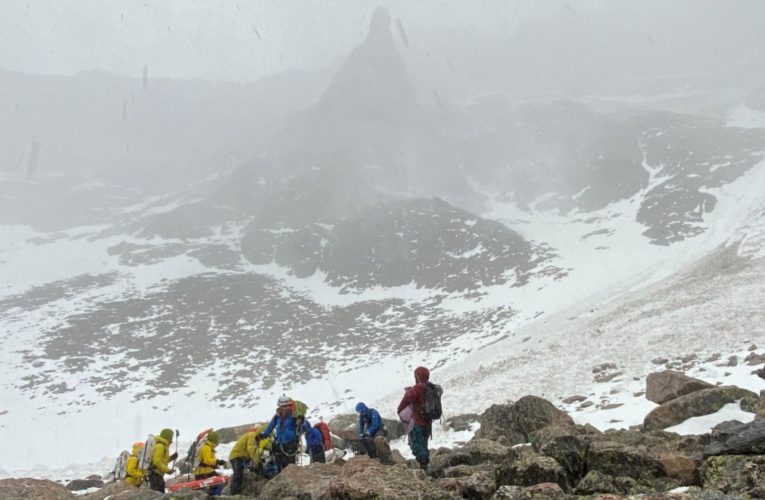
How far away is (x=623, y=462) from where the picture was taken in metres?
5.87

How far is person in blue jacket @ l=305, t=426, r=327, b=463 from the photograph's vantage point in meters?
10.1

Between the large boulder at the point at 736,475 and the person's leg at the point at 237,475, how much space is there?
8.17 metres

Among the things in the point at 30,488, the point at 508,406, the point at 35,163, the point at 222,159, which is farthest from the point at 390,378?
the point at 35,163

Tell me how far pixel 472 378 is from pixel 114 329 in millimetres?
46604

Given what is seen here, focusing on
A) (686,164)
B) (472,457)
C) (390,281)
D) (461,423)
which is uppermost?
(686,164)

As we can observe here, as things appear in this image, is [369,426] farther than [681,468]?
Yes

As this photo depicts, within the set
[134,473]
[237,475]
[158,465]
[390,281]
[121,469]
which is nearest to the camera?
[237,475]

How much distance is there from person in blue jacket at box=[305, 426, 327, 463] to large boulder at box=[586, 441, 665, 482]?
235 inches

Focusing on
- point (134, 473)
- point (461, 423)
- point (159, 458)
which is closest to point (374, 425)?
point (159, 458)

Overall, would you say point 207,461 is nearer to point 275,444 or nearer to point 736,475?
point 275,444

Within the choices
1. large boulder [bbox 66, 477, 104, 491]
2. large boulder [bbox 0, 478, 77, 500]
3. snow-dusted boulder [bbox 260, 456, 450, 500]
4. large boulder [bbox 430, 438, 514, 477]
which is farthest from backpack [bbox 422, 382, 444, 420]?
large boulder [bbox 66, 477, 104, 491]

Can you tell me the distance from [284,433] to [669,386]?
9517 millimetres

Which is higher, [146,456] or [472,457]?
[146,456]

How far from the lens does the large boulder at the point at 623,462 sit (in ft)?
18.5
